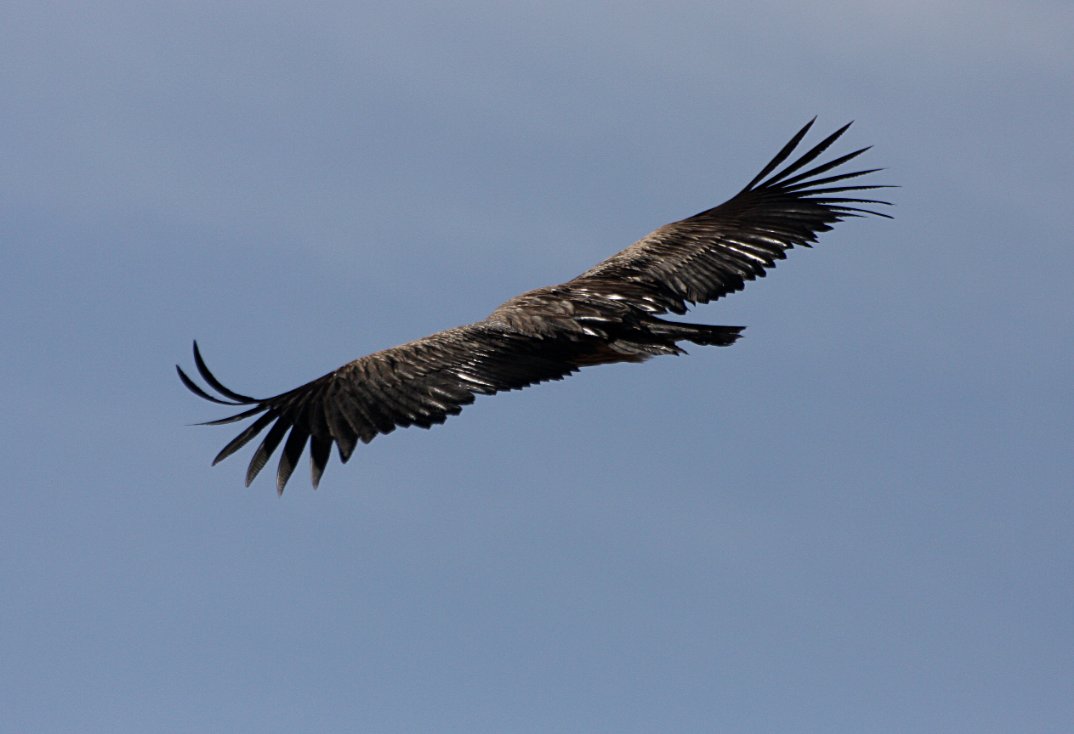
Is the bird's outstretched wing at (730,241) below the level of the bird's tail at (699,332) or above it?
above

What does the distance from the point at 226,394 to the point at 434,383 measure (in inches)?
75.7

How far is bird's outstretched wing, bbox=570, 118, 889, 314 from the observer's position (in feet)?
57.3

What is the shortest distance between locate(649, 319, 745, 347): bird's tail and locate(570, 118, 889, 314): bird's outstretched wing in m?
0.84

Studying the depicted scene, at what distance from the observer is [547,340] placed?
15695 millimetres

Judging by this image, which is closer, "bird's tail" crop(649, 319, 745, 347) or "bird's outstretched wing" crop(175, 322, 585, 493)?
"bird's outstretched wing" crop(175, 322, 585, 493)

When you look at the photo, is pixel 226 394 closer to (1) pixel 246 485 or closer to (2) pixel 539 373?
(1) pixel 246 485

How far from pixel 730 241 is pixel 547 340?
3363 millimetres

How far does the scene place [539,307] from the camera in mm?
16219

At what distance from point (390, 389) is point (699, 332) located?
118 inches

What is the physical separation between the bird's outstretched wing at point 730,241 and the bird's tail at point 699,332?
84 centimetres

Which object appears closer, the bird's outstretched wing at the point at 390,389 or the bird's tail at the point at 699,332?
the bird's outstretched wing at the point at 390,389

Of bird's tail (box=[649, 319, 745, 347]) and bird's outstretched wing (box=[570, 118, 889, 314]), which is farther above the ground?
bird's outstretched wing (box=[570, 118, 889, 314])

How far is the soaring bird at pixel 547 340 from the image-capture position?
14633 mm

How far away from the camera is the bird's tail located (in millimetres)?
15758
